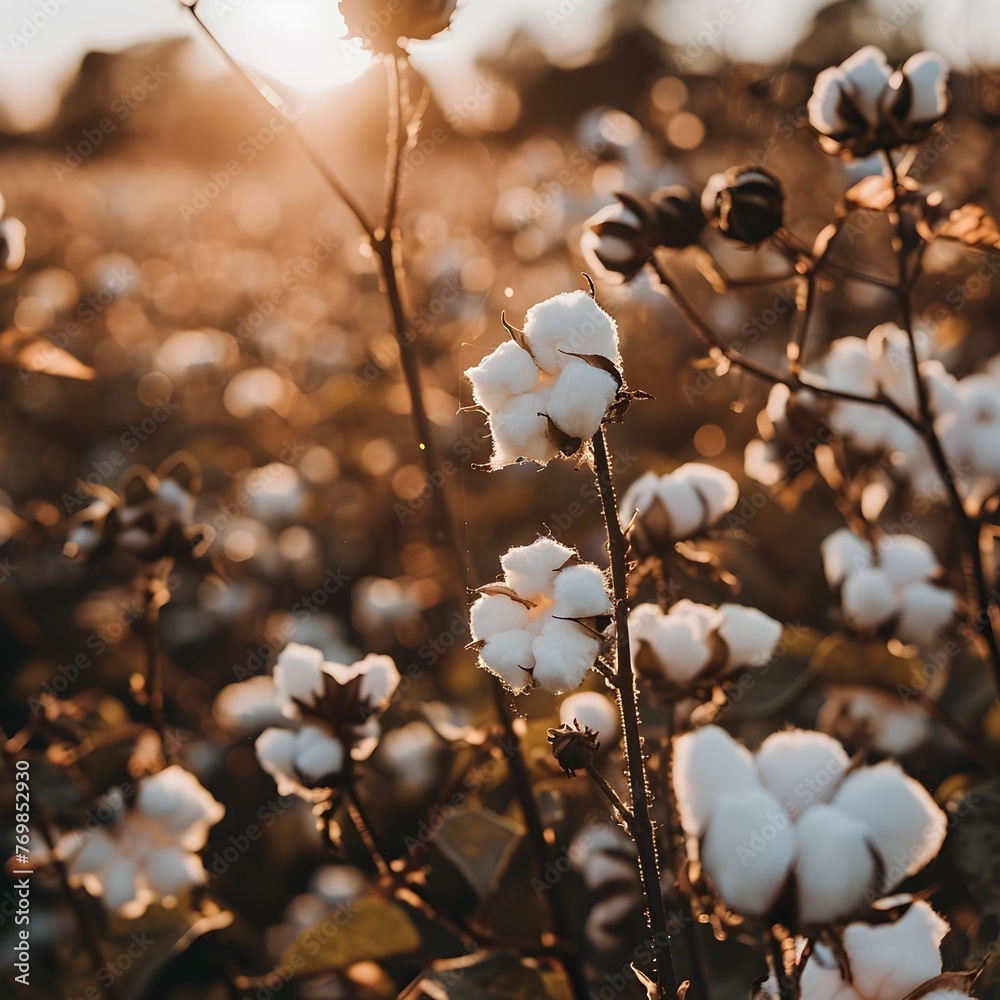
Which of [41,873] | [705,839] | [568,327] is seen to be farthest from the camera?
[41,873]

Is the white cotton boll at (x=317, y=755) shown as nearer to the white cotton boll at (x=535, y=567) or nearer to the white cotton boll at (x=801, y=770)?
the white cotton boll at (x=535, y=567)

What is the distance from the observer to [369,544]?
3.20m

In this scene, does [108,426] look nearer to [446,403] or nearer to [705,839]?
[446,403]

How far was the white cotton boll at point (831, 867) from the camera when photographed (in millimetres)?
628

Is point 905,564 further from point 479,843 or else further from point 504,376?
point 504,376

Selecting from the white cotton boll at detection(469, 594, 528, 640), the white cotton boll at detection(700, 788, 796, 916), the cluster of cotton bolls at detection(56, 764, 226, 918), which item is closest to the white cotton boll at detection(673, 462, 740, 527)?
the white cotton boll at detection(469, 594, 528, 640)

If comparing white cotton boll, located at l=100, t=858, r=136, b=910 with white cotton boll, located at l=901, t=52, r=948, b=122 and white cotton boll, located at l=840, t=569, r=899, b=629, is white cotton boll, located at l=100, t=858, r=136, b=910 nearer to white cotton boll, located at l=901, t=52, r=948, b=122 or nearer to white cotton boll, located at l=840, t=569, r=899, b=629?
white cotton boll, located at l=840, t=569, r=899, b=629

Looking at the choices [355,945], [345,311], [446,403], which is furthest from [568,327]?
[345,311]

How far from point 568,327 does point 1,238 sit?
105cm

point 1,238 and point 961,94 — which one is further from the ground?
point 961,94

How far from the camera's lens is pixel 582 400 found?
73 cm

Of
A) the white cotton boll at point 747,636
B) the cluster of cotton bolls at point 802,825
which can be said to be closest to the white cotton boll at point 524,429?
the cluster of cotton bolls at point 802,825

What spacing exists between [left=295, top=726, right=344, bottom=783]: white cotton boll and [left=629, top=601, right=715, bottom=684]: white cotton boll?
1.23ft

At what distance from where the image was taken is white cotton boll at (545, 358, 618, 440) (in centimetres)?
73
